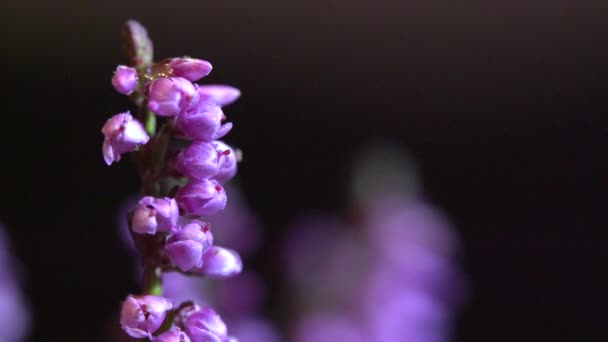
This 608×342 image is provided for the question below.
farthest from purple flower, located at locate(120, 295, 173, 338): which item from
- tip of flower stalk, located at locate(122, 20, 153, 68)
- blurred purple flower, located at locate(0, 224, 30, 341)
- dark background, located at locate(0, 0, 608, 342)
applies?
dark background, located at locate(0, 0, 608, 342)

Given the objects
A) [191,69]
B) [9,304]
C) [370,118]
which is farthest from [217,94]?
[370,118]

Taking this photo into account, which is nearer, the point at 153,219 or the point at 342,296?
the point at 153,219

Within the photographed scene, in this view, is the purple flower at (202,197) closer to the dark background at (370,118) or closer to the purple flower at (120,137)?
the purple flower at (120,137)

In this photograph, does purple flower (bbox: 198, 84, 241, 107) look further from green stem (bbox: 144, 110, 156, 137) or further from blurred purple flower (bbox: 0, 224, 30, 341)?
blurred purple flower (bbox: 0, 224, 30, 341)

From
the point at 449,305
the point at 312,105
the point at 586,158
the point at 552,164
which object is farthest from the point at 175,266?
the point at 312,105

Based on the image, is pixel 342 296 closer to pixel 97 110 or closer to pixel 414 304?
pixel 414 304

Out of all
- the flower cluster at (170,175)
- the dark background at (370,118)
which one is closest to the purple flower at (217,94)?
the flower cluster at (170,175)
